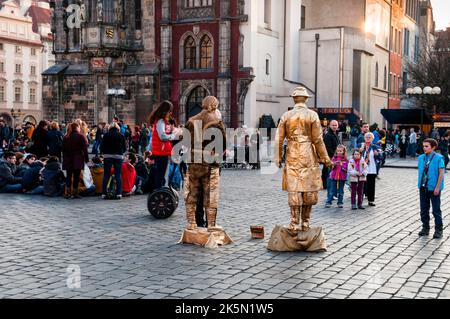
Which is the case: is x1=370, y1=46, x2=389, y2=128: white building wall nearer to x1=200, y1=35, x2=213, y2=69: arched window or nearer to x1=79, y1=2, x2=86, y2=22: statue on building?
x1=200, y1=35, x2=213, y2=69: arched window

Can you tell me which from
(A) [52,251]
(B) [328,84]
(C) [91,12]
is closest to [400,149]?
(B) [328,84]

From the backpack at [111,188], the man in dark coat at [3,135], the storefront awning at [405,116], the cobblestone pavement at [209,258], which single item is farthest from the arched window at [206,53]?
the cobblestone pavement at [209,258]

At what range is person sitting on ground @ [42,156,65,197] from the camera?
1612 centimetres

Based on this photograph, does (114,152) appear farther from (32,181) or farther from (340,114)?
(340,114)

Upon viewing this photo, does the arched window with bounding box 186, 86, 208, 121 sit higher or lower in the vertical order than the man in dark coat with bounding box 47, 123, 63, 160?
higher

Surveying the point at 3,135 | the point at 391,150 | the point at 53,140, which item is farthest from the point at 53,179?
the point at 391,150

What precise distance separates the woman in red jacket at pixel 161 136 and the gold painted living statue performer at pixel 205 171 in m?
2.65

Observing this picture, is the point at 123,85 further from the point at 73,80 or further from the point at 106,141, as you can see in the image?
the point at 106,141

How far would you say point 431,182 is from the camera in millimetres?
10602

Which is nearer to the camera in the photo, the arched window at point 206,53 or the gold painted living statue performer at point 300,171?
the gold painted living statue performer at point 300,171

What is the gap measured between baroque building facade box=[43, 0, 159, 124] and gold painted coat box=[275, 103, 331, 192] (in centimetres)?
3363

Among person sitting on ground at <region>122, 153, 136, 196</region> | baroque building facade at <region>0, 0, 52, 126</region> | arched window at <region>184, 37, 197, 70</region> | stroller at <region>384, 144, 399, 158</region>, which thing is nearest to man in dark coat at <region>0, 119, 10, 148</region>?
person sitting on ground at <region>122, 153, 136, 196</region>

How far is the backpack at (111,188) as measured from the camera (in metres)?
15.7

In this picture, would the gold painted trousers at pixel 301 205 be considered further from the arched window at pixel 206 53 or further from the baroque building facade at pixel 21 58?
the baroque building facade at pixel 21 58
